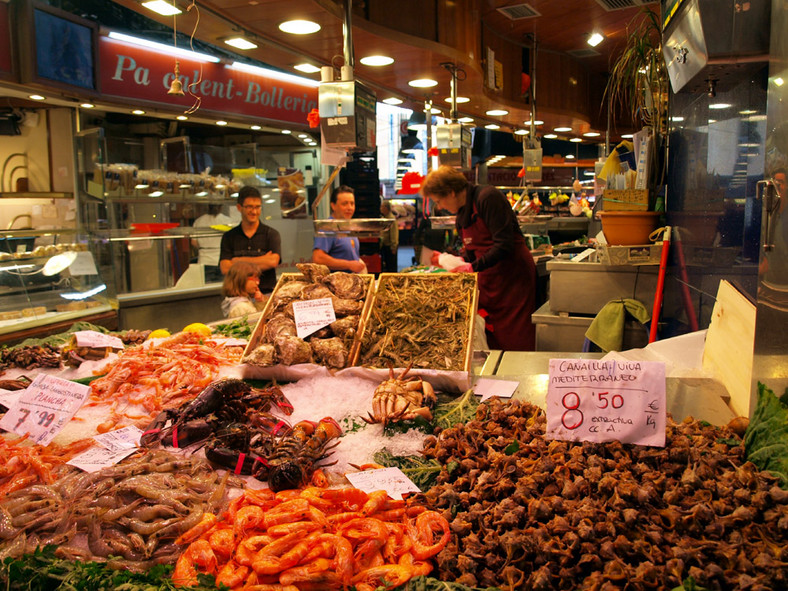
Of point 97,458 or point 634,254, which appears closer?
point 97,458

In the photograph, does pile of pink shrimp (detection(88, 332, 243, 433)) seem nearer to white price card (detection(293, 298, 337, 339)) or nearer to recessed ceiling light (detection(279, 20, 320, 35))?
white price card (detection(293, 298, 337, 339))

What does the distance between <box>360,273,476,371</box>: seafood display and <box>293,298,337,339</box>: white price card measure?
0.19 m

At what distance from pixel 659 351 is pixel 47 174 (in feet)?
21.7

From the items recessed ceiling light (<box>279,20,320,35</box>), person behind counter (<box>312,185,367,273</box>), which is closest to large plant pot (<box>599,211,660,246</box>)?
recessed ceiling light (<box>279,20,320,35</box>)

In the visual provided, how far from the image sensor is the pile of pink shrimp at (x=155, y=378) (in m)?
2.62

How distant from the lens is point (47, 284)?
4820 millimetres

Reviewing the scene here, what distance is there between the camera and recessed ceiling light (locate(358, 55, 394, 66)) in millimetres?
4805

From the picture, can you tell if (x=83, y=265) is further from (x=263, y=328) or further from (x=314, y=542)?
(x=314, y=542)

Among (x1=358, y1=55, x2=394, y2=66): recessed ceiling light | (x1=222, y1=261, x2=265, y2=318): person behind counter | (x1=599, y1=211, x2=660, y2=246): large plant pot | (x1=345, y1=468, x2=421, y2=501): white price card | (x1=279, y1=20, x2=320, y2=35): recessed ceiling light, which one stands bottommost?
(x1=345, y1=468, x2=421, y2=501): white price card

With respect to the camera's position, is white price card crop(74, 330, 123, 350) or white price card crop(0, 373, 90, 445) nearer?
white price card crop(0, 373, 90, 445)

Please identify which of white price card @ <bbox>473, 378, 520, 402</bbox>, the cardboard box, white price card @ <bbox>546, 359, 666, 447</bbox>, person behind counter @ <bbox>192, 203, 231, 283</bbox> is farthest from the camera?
person behind counter @ <bbox>192, 203, 231, 283</bbox>

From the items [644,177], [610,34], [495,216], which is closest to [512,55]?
[610,34]

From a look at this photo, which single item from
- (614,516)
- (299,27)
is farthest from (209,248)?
(614,516)

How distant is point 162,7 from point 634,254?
296 centimetres
